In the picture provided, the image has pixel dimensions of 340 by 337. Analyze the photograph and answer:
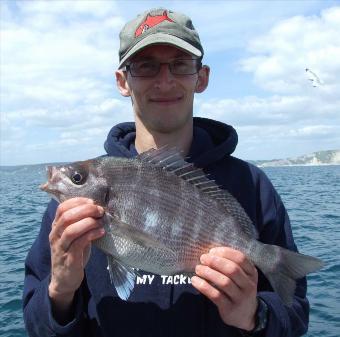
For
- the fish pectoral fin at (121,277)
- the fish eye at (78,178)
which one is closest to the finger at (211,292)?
the fish pectoral fin at (121,277)

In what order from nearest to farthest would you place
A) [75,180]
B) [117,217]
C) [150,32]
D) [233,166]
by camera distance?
[117,217], [75,180], [150,32], [233,166]

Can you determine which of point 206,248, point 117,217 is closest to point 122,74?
point 117,217

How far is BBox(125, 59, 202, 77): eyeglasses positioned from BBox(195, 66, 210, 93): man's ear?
1.02 feet

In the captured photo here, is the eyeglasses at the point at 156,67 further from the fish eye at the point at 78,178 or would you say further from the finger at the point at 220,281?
the finger at the point at 220,281

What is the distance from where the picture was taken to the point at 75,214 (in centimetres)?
296

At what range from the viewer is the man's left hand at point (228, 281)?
302 cm

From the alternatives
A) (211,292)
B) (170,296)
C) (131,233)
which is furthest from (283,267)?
(131,233)

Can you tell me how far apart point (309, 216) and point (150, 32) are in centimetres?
1990

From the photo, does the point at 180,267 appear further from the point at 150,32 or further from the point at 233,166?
the point at 150,32

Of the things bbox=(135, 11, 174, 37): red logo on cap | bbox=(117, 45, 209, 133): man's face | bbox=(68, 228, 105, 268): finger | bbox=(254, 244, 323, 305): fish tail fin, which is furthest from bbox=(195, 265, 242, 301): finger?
bbox=(135, 11, 174, 37): red logo on cap

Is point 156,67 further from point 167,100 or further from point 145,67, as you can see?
point 167,100

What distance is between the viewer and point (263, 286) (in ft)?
12.5

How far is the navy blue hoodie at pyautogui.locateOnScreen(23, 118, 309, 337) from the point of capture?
3432 mm

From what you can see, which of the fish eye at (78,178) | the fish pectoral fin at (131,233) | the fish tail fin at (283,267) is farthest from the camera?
the fish eye at (78,178)
